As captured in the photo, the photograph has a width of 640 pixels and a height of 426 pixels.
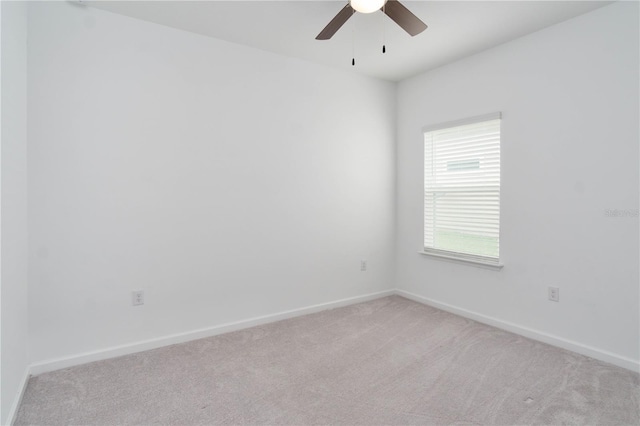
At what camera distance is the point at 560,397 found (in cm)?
208

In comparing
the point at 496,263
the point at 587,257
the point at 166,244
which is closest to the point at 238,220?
the point at 166,244

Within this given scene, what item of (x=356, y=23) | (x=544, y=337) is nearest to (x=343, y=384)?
(x=544, y=337)

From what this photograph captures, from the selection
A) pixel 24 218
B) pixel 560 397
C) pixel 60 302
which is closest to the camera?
pixel 560 397

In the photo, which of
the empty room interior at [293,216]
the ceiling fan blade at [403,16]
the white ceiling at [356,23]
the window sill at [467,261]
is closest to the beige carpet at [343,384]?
the empty room interior at [293,216]

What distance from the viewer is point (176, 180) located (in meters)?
2.88

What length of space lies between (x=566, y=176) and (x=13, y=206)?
3.88m

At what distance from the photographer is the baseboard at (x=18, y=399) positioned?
6.03ft

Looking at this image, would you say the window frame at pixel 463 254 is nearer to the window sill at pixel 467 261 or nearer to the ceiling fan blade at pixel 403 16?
the window sill at pixel 467 261

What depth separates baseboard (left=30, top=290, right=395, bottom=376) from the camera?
2430mm

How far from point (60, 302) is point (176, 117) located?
1654 mm

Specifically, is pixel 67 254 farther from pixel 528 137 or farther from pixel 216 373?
pixel 528 137

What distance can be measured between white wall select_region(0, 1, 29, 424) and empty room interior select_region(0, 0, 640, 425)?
0.03m

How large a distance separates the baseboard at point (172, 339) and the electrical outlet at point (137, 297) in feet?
1.05

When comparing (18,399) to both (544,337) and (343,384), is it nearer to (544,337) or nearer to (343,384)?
(343,384)
